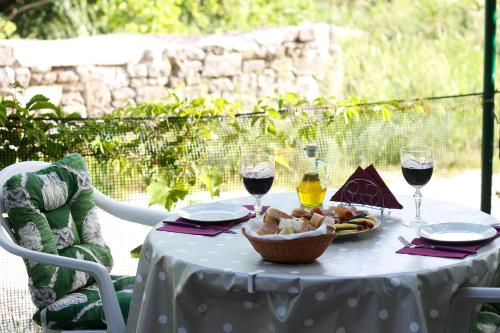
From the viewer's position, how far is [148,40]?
759 cm

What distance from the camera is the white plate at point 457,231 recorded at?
2.40 metres

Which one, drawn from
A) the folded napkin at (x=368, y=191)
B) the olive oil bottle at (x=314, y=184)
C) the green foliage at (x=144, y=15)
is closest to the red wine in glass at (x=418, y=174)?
the folded napkin at (x=368, y=191)

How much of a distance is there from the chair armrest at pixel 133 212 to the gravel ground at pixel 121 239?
0.88 meters

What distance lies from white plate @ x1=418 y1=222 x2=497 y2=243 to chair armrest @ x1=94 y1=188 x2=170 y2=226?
0.96 meters

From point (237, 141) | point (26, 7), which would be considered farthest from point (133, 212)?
point (26, 7)

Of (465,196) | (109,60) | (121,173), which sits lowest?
(465,196)

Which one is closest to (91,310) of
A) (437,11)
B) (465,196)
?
(465,196)

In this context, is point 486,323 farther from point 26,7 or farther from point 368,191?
point 26,7

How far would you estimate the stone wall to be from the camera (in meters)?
6.99

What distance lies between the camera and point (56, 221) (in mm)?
2934

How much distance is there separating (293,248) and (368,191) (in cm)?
65

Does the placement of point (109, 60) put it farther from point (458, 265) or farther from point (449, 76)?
point (458, 265)

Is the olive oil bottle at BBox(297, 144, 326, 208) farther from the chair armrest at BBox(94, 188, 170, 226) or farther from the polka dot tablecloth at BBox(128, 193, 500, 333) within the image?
the chair armrest at BBox(94, 188, 170, 226)

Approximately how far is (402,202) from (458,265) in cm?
71
